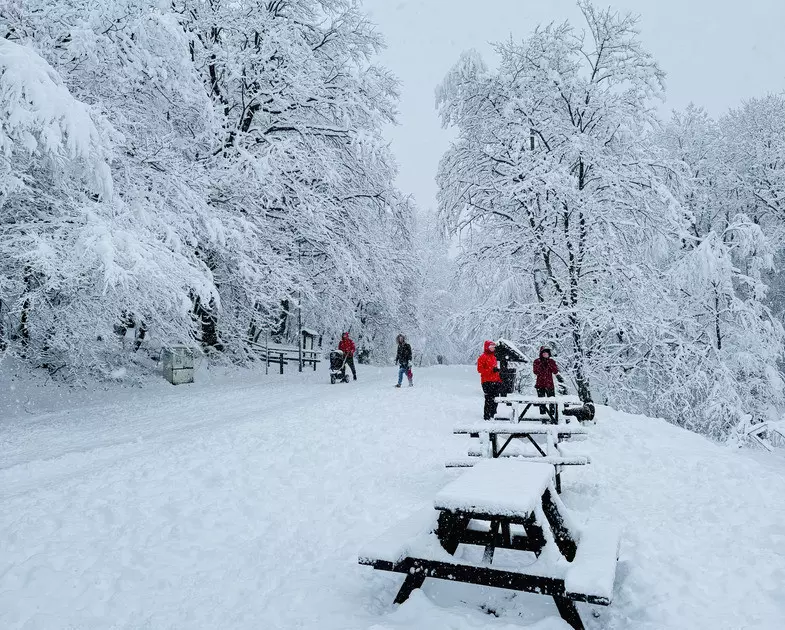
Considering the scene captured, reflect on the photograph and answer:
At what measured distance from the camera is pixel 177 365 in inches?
658

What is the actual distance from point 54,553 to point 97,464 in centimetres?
330

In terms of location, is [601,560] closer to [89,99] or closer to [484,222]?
[89,99]

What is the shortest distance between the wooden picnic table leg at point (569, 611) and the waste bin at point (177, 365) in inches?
575

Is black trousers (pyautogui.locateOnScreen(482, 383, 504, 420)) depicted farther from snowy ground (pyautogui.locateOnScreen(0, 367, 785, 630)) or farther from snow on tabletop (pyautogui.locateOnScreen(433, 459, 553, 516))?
snow on tabletop (pyautogui.locateOnScreen(433, 459, 553, 516))

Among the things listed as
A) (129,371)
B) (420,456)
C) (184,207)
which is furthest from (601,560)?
(129,371)

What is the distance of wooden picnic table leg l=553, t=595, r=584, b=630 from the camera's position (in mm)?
3510

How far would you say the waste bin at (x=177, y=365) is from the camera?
54.6 feet

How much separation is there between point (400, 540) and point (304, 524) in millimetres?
1852

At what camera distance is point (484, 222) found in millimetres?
16328

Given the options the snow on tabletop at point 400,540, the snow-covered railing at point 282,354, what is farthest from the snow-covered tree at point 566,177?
the snow on tabletop at point 400,540

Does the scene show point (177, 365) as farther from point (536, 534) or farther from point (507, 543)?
point (536, 534)

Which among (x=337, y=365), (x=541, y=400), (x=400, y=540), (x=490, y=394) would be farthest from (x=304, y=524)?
(x=337, y=365)

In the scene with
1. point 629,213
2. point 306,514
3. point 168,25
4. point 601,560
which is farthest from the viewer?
point 629,213

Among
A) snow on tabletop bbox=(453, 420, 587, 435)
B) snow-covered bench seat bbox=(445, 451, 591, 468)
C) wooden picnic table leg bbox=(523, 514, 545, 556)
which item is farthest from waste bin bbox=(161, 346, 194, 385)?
wooden picnic table leg bbox=(523, 514, 545, 556)
